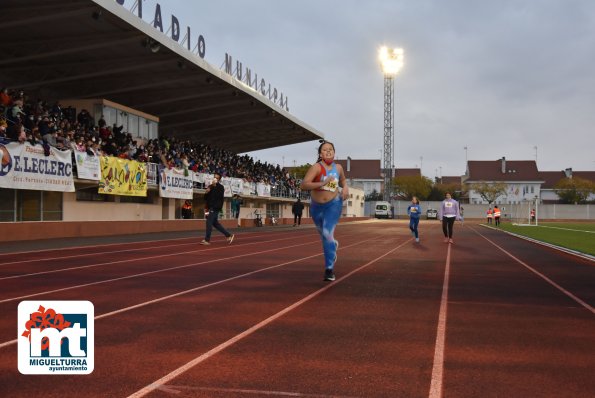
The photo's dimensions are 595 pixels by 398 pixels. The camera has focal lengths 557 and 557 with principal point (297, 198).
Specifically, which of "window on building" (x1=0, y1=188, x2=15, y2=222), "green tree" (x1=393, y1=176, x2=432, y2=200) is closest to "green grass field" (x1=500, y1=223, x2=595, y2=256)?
"window on building" (x1=0, y1=188, x2=15, y2=222)

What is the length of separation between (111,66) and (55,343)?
24.9 metres

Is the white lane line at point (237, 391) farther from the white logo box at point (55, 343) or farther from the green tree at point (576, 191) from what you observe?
the green tree at point (576, 191)

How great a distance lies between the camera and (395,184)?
115 meters

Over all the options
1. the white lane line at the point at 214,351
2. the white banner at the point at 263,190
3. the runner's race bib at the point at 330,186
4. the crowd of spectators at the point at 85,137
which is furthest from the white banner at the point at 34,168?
the white banner at the point at 263,190

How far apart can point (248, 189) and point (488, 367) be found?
35.4 metres

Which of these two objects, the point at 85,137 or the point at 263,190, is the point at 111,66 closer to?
the point at 85,137

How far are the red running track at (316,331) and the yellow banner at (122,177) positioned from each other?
479 inches

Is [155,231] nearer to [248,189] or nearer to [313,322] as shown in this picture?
[248,189]

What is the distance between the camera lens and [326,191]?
8.45 metres

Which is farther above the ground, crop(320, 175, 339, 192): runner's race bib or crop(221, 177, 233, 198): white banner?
crop(221, 177, 233, 198): white banner

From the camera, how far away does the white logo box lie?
12.9ft

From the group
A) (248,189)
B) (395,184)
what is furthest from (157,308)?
(395,184)

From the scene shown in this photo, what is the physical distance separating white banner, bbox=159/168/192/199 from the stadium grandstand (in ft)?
0.17

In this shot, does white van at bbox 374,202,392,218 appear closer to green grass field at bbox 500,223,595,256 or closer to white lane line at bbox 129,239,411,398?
green grass field at bbox 500,223,595,256
